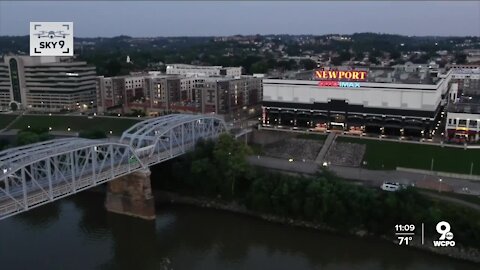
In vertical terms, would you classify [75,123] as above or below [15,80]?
below

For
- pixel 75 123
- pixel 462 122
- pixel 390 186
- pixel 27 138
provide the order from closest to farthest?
pixel 390 186 < pixel 462 122 < pixel 27 138 < pixel 75 123

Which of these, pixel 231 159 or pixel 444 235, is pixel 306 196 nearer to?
pixel 231 159

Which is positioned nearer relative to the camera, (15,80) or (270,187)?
(270,187)

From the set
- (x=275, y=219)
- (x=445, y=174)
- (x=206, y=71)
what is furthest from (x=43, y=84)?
(x=445, y=174)

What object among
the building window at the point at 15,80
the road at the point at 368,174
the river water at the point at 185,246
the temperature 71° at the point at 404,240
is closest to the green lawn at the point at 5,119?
the building window at the point at 15,80

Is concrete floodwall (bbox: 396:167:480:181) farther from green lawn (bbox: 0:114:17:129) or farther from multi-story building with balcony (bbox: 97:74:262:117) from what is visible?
green lawn (bbox: 0:114:17:129)

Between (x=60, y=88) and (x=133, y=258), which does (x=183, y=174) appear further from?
(x=60, y=88)
